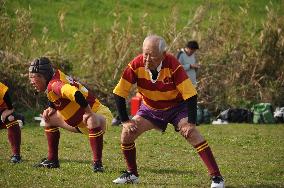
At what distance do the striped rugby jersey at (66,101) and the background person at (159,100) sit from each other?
0.97m

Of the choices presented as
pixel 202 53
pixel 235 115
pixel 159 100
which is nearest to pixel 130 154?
pixel 159 100

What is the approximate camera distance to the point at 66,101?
Result: 10.1 m

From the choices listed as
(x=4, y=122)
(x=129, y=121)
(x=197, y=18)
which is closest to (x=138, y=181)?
(x=129, y=121)

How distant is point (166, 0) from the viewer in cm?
3347

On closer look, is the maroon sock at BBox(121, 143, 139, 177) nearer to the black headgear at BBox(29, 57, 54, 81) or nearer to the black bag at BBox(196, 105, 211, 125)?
the black headgear at BBox(29, 57, 54, 81)

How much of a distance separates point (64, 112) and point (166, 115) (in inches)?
67.4

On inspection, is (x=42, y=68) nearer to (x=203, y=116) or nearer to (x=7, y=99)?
(x=7, y=99)

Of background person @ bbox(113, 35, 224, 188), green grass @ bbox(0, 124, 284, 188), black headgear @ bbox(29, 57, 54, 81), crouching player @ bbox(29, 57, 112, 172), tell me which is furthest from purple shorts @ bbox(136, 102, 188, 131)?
black headgear @ bbox(29, 57, 54, 81)

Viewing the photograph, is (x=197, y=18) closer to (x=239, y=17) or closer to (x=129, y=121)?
(x=239, y=17)

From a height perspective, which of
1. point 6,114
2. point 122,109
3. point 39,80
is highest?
point 39,80

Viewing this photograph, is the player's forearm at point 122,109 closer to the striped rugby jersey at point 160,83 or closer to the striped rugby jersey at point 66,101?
the striped rugby jersey at point 160,83

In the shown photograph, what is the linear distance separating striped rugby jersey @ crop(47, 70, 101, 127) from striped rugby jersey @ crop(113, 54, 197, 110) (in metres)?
0.93

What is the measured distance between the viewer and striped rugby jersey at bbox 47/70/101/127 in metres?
9.77

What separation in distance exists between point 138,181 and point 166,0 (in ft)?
81.1
